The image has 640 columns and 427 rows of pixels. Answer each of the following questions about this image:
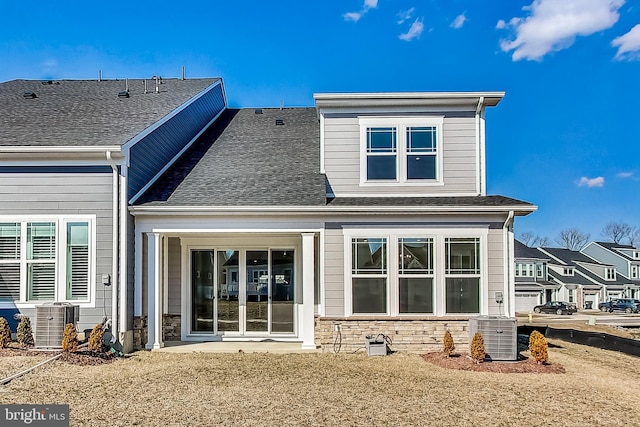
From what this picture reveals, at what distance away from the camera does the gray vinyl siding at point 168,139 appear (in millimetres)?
10273

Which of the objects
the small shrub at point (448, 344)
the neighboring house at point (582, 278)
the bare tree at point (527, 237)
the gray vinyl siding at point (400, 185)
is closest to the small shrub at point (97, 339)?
the gray vinyl siding at point (400, 185)

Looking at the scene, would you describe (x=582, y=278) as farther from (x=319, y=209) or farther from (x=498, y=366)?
(x=319, y=209)

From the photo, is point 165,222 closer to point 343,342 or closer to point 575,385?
point 343,342

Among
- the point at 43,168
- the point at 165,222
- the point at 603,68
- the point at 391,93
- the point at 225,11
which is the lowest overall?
the point at 165,222

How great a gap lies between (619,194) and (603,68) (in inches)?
1123

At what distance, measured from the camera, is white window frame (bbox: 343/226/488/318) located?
33.3 ft

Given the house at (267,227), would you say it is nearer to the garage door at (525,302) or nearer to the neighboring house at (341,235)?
the neighboring house at (341,235)

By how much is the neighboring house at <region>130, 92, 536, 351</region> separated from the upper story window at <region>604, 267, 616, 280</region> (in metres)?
47.1

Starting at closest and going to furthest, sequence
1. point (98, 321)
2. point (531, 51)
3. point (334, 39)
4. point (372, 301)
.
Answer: point (98, 321) → point (372, 301) → point (334, 39) → point (531, 51)

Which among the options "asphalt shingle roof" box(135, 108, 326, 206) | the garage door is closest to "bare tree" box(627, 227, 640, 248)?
the garage door

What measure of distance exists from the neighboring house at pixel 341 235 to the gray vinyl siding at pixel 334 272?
20 mm

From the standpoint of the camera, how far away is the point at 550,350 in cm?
1110

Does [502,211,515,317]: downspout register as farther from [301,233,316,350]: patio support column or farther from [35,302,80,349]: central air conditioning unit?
[35,302,80,349]: central air conditioning unit

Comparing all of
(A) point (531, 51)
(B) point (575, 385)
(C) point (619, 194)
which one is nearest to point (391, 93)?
(B) point (575, 385)
